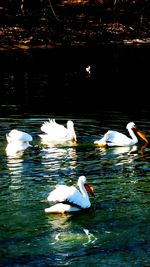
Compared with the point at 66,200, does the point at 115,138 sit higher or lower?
higher

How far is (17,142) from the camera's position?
1884cm

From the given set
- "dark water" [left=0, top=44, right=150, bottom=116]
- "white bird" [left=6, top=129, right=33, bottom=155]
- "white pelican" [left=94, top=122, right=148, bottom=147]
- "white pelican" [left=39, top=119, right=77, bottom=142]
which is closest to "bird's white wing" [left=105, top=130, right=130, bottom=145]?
"white pelican" [left=94, top=122, right=148, bottom=147]

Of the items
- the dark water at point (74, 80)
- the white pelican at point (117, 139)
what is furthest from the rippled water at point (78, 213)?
the dark water at point (74, 80)

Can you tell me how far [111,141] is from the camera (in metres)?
19.5

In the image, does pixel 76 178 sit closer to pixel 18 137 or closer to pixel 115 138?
pixel 18 137

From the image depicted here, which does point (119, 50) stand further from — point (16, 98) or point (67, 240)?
point (67, 240)

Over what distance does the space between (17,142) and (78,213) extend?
611 centimetres

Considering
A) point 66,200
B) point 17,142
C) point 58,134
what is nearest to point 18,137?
point 17,142

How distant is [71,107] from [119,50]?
→ 21942mm

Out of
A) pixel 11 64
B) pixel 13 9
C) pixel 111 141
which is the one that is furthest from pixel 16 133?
pixel 13 9

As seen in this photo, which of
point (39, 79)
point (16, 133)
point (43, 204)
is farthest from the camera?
point (39, 79)

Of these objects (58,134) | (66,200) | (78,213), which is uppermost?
(58,134)

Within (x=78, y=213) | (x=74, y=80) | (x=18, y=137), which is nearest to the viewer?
(x=78, y=213)

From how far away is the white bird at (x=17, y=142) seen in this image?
18.8 m
